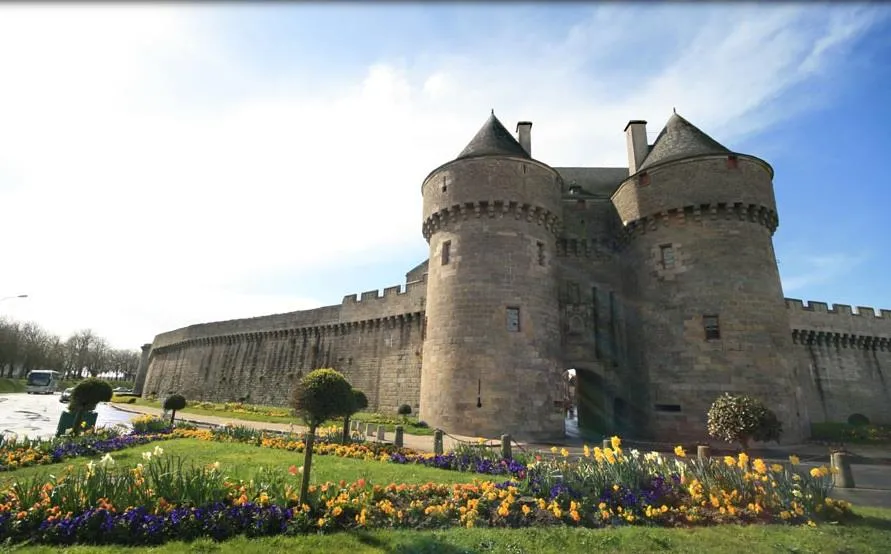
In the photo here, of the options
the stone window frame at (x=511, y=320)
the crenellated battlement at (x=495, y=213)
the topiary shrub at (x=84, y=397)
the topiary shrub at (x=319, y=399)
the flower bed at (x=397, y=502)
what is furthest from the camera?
the crenellated battlement at (x=495, y=213)

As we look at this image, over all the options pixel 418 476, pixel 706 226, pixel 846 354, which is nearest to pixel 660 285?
pixel 706 226

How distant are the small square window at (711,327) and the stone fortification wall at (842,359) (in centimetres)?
1293

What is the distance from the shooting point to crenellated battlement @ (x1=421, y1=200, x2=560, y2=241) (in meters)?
19.3

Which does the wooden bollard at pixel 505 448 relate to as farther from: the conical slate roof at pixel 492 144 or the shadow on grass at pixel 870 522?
the conical slate roof at pixel 492 144

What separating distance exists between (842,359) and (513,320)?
2380cm

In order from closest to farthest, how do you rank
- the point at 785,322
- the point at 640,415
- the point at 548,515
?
1. the point at 548,515
2. the point at 785,322
3. the point at 640,415

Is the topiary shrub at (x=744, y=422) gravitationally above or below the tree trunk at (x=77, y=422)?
above

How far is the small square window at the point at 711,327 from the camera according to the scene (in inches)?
690

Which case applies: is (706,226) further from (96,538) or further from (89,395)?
(89,395)

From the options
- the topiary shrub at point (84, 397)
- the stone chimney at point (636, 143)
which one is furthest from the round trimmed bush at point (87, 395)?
the stone chimney at point (636, 143)

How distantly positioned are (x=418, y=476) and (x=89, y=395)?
11962mm

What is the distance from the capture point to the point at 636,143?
77.4 feet

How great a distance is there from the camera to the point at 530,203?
19.7 metres

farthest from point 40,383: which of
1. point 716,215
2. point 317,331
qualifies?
point 716,215
